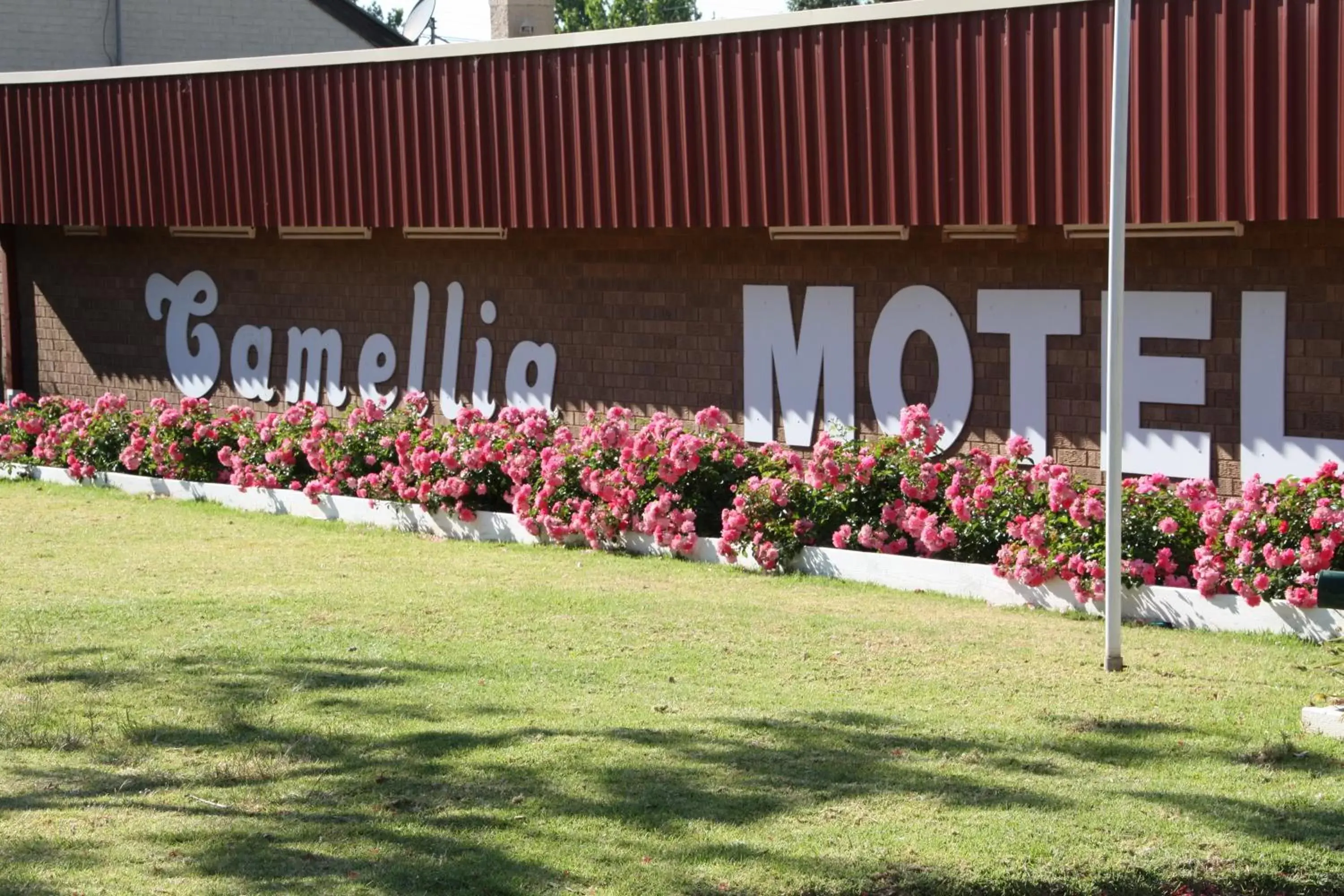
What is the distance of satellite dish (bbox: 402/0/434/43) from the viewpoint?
19891mm

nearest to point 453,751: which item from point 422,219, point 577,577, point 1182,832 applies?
point 1182,832

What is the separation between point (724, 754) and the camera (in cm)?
662

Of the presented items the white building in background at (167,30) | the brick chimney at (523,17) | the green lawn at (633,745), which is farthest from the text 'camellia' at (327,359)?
the white building in background at (167,30)

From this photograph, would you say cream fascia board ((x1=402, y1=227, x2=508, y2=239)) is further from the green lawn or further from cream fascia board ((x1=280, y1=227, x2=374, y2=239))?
Result: the green lawn

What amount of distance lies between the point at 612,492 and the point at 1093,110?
421 centimetres

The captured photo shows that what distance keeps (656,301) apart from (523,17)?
16.0 feet

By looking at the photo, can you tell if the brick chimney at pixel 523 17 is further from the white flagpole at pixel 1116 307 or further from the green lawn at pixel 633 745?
the white flagpole at pixel 1116 307

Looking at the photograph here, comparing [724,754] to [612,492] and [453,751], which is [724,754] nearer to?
[453,751]

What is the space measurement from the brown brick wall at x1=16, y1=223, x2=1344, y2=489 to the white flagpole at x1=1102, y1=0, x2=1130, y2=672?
3.06 m

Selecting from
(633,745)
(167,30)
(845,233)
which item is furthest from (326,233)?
(633,745)

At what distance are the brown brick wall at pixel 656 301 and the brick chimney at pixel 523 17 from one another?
2.99 meters

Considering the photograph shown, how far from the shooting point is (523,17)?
16938mm

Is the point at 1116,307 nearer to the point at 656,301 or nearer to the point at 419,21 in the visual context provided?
the point at 656,301

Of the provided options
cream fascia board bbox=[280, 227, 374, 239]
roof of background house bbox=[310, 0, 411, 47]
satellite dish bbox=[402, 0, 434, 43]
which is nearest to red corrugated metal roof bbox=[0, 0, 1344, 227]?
cream fascia board bbox=[280, 227, 374, 239]
